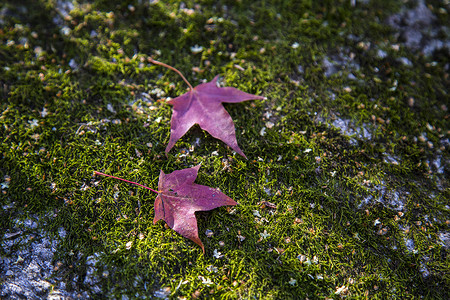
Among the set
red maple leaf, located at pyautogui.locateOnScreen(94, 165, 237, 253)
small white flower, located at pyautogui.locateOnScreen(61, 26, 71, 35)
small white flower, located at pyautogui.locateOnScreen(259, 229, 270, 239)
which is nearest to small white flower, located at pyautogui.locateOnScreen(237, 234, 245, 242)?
small white flower, located at pyautogui.locateOnScreen(259, 229, 270, 239)

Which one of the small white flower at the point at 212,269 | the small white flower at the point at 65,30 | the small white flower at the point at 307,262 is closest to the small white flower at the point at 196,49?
the small white flower at the point at 65,30

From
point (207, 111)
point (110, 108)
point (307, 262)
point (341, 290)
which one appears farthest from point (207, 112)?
point (341, 290)

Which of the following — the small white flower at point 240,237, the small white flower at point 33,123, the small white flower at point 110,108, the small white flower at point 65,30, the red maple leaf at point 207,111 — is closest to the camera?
the small white flower at point 240,237

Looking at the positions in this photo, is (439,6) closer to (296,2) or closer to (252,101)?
(296,2)

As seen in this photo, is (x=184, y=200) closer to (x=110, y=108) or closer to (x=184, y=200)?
(x=184, y=200)

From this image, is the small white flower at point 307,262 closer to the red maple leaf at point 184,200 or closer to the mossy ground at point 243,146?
the mossy ground at point 243,146

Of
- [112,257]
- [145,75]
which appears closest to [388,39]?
[145,75]
